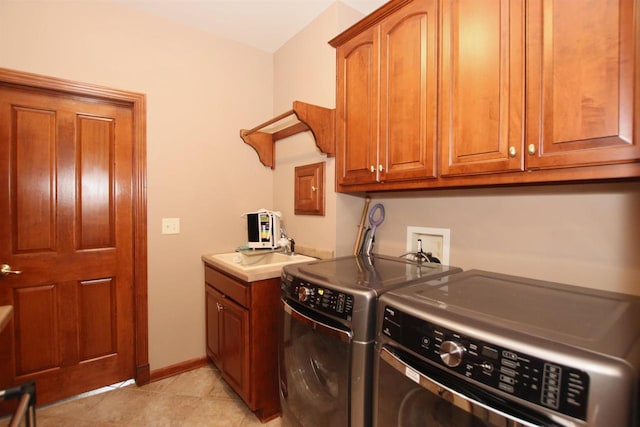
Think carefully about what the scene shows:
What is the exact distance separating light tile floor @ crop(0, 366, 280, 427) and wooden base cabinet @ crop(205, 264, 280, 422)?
0.54 feet

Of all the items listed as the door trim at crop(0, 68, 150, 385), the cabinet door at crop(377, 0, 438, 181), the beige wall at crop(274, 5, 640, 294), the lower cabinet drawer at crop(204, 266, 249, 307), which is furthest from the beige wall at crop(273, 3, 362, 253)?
the door trim at crop(0, 68, 150, 385)

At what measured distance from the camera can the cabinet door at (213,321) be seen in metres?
2.04

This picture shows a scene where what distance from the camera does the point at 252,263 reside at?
2.19 meters

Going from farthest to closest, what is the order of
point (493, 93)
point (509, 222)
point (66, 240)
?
point (66, 240)
point (509, 222)
point (493, 93)

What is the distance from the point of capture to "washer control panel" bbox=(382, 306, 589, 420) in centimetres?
61

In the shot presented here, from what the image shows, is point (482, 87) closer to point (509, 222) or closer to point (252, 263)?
point (509, 222)

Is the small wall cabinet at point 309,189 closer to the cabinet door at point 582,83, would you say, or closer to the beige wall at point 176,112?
the beige wall at point 176,112

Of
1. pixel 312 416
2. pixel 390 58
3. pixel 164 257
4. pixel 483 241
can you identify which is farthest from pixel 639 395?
pixel 164 257

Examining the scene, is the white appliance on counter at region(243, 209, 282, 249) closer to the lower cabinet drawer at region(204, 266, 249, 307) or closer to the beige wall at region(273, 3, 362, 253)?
the beige wall at region(273, 3, 362, 253)

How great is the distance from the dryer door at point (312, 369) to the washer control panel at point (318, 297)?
0.05 m

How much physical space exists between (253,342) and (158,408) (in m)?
0.82

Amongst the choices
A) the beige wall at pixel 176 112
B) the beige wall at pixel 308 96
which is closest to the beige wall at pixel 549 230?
the beige wall at pixel 308 96

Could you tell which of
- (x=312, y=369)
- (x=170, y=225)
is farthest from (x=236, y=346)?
(x=170, y=225)

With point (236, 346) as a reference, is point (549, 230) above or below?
above
